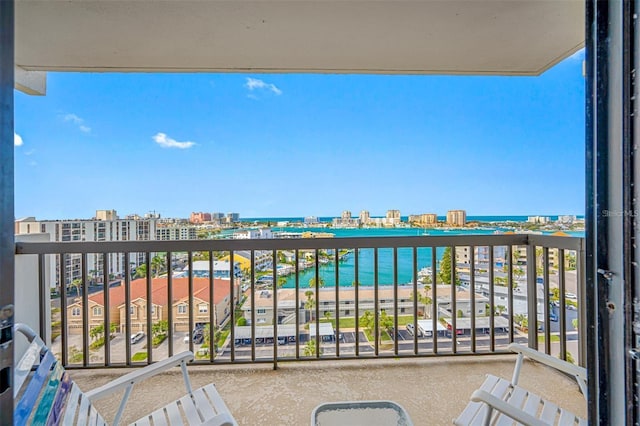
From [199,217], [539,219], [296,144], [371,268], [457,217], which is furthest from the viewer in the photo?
[296,144]

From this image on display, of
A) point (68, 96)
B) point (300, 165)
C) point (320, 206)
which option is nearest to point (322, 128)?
point (300, 165)

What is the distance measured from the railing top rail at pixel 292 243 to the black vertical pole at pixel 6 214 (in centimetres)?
188

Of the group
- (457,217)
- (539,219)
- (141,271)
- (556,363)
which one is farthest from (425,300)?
(141,271)

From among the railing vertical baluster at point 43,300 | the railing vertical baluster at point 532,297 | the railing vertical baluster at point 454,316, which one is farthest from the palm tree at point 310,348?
the railing vertical baluster at point 43,300

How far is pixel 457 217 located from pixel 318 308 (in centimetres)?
186

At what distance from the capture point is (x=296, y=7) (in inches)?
72.8

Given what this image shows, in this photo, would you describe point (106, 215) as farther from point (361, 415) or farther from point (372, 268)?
point (361, 415)

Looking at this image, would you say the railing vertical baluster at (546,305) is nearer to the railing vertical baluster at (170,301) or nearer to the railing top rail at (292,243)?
the railing top rail at (292,243)

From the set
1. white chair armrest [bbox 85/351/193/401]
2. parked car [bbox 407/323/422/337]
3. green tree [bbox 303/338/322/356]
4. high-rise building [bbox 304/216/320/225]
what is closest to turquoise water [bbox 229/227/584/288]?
parked car [bbox 407/323/422/337]

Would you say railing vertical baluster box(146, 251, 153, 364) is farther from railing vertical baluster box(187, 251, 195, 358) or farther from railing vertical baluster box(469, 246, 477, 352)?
railing vertical baluster box(469, 246, 477, 352)

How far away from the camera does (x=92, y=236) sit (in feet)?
8.29

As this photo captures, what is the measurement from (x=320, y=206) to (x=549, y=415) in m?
3.57

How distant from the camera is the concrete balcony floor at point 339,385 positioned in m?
2.00

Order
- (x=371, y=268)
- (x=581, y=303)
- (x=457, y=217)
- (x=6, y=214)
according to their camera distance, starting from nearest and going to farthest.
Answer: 1. (x=6, y=214)
2. (x=581, y=303)
3. (x=371, y=268)
4. (x=457, y=217)
